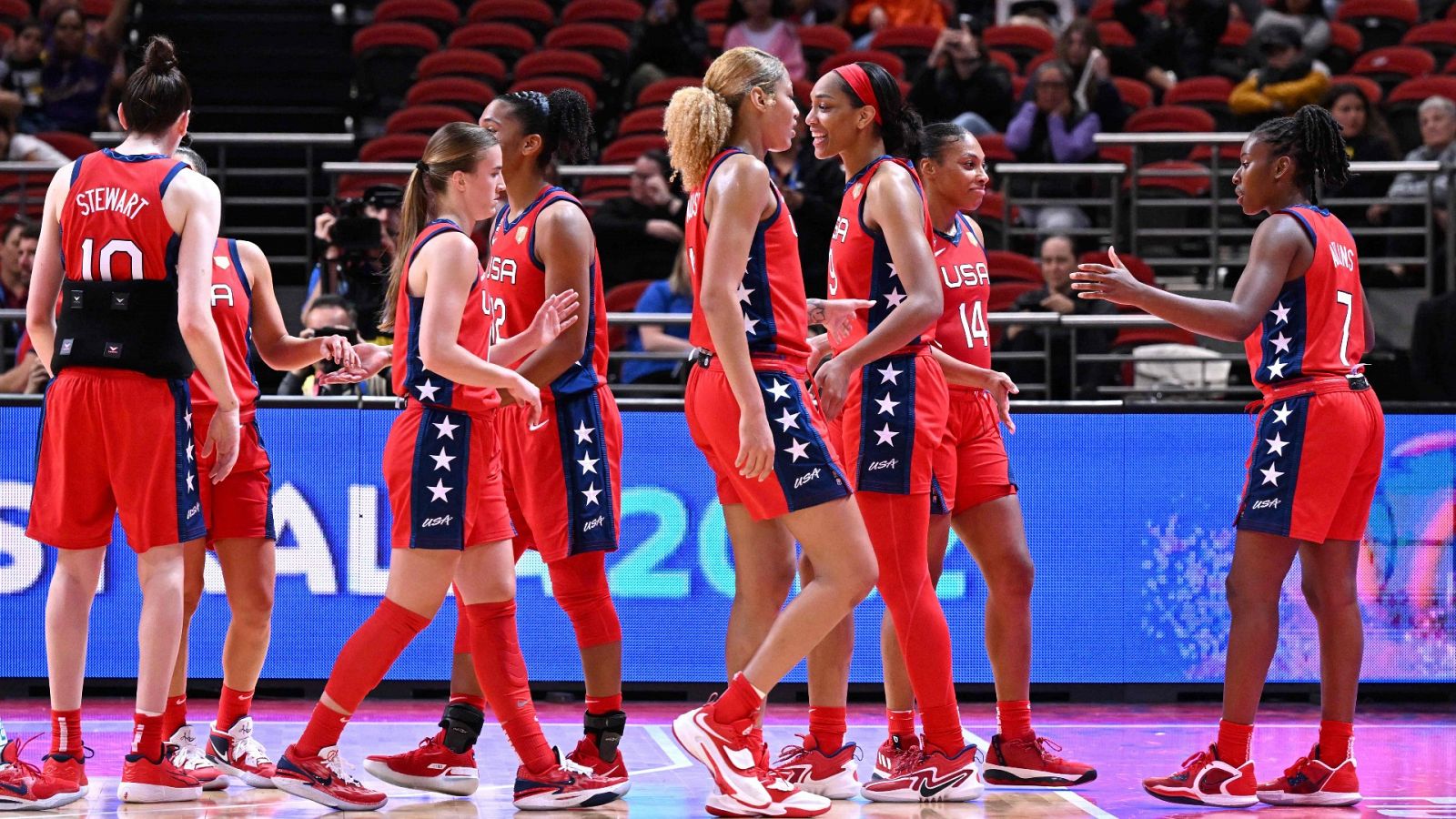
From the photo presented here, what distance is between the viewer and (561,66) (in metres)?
13.0

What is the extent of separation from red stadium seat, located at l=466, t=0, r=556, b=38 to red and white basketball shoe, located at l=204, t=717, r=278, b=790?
32.4 ft

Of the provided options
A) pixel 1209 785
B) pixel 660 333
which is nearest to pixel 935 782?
pixel 1209 785

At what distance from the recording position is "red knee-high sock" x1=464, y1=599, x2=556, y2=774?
489 centimetres

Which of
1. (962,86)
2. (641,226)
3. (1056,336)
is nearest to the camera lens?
(1056,336)

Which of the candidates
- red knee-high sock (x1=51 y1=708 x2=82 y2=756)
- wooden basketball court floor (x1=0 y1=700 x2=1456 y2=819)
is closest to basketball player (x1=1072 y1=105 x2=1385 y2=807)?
wooden basketball court floor (x1=0 y1=700 x2=1456 y2=819)

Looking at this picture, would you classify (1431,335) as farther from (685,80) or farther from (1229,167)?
(685,80)

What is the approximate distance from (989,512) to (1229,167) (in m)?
6.96

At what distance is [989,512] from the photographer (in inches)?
217

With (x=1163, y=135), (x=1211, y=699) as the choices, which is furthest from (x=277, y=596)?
(x=1163, y=135)

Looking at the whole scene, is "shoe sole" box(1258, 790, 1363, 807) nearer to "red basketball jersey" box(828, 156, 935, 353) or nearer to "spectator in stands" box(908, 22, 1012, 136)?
"red basketball jersey" box(828, 156, 935, 353)

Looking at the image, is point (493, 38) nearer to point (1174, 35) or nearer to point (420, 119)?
point (420, 119)

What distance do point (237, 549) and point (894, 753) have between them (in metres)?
2.27

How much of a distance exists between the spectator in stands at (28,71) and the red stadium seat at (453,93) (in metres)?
2.90

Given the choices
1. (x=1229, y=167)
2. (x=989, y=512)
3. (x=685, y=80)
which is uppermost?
(x=685, y=80)
